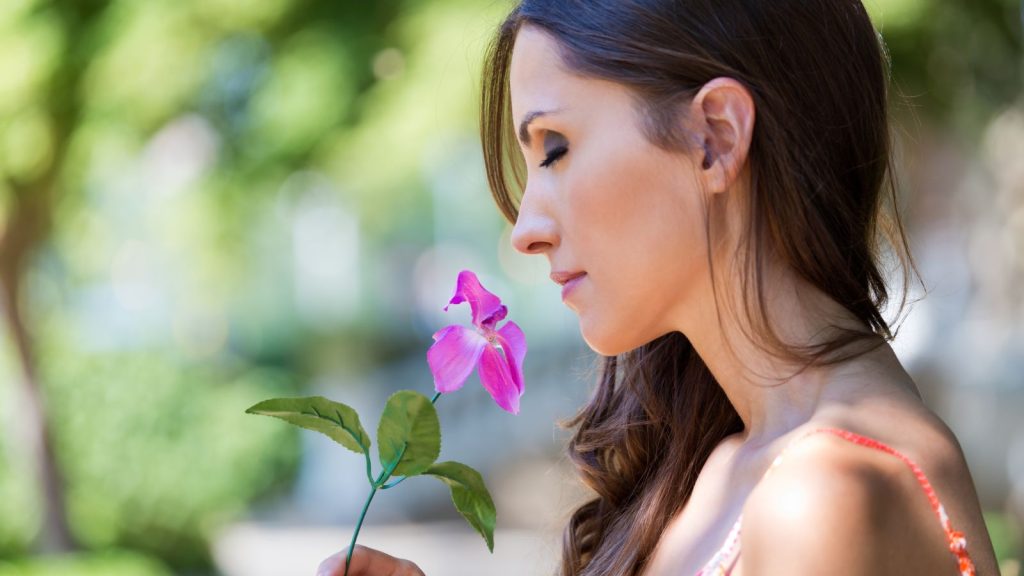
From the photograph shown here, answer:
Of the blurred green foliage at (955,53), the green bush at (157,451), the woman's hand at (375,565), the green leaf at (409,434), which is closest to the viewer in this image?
the green leaf at (409,434)

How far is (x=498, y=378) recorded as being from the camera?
4.39 feet

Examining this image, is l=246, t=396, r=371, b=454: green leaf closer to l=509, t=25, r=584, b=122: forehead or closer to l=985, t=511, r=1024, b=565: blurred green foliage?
l=509, t=25, r=584, b=122: forehead

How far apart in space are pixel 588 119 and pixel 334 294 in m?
11.4

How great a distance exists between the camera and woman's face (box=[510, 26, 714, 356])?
4.36ft

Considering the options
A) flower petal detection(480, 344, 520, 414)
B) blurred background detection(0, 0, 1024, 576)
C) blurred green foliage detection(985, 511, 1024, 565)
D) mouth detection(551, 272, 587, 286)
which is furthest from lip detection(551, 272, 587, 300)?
blurred green foliage detection(985, 511, 1024, 565)

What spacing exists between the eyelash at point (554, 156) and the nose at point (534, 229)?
0.12ft

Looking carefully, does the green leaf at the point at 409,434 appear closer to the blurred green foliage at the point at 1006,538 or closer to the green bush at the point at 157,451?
the blurred green foliage at the point at 1006,538

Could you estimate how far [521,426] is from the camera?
32.1 feet

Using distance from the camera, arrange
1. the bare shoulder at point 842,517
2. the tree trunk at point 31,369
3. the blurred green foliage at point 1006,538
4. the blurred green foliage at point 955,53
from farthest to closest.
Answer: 1. the tree trunk at point 31,369
2. the blurred green foliage at point 1006,538
3. the blurred green foliage at point 955,53
4. the bare shoulder at point 842,517

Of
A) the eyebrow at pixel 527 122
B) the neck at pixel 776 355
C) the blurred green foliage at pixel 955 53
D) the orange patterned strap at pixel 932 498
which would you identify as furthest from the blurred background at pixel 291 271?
the orange patterned strap at pixel 932 498

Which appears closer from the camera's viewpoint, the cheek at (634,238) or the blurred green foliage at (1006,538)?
the cheek at (634,238)

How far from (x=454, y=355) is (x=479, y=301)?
67mm

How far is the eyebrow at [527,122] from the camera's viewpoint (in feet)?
4.48

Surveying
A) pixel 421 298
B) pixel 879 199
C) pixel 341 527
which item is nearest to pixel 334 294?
pixel 421 298
